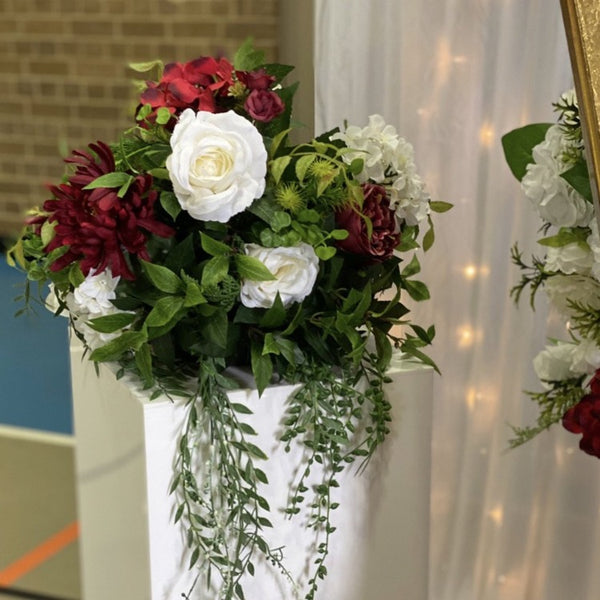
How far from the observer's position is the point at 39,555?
244cm

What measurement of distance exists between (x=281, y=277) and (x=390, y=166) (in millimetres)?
256

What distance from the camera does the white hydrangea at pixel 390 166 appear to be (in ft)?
4.07

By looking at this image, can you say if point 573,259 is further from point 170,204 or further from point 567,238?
point 170,204

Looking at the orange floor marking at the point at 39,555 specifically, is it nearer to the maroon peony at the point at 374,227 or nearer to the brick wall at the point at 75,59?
the maroon peony at the point at 374,227

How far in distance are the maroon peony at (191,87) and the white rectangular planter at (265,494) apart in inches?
13.9

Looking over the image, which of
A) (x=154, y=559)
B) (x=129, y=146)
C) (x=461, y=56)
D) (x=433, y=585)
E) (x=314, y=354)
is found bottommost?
(x=433, y=585)

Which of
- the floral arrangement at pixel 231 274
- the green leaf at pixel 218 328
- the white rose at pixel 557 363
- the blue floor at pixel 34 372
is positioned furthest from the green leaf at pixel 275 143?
the blue floor at pixel 34 372

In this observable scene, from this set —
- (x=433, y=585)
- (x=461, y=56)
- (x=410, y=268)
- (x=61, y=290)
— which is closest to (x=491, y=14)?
(x=461, y=56)

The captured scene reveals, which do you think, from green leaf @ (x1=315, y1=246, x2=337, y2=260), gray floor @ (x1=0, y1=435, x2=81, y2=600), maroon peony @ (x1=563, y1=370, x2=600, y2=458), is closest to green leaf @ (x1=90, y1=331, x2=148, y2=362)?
green leaf @ (x1=315, y1=246, x2=337, y2=260)

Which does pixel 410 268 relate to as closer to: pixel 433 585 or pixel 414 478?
pixel 414 478

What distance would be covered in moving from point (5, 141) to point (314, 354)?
394 centimetres

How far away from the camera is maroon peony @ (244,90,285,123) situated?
3.75ft

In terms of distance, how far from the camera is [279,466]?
3.90 feet

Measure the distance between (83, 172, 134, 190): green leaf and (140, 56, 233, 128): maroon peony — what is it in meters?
0.11
